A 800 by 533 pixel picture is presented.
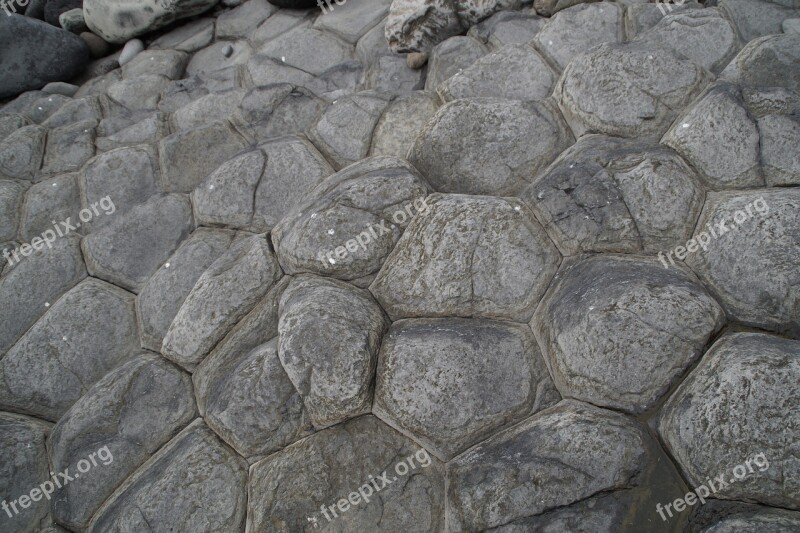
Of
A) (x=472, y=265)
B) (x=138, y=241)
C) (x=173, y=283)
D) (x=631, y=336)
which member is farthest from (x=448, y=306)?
(x=138, y=241)

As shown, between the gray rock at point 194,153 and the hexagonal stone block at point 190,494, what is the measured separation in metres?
1.84

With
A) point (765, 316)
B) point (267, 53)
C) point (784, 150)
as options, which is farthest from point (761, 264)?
point (267, 53)

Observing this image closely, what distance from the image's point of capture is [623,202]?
2.74 m

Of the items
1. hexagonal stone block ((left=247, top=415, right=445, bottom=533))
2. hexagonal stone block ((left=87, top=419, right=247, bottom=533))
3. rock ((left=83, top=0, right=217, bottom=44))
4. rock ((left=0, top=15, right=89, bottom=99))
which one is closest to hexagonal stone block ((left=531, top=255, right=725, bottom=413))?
hexagonal stone block ((left=247, top=415, right=445, bottom=533))

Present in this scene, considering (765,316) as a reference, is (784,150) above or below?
above

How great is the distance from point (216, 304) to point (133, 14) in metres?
4.28

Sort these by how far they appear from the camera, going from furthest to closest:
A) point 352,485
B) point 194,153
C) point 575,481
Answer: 1. point 194,153
2. point 352,485
3. point 575,481

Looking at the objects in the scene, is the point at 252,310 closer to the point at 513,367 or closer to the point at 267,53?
the point at 513,367

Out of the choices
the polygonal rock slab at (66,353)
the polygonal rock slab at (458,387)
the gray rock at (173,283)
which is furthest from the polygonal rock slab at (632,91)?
the polygonal rock slab at (66,353)

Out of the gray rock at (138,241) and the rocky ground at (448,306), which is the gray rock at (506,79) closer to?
the rocky ground at (448,306)

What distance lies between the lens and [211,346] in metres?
2.99

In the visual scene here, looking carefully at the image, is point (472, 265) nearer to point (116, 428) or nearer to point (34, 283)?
point (116, 428)

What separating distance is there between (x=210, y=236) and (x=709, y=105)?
2.54 m

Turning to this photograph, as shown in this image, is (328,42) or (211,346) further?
(328,42)
